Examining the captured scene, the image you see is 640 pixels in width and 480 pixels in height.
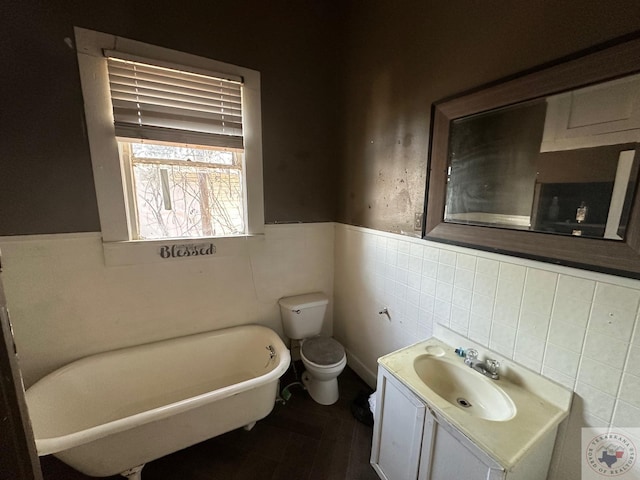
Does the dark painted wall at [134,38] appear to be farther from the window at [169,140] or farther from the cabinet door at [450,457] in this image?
the cabinet door at [450,457]

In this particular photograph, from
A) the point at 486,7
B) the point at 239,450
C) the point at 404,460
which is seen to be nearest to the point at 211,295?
the point at 239,450

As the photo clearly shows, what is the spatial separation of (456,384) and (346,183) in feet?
5.12

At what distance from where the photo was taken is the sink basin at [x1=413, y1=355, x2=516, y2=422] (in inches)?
44.5

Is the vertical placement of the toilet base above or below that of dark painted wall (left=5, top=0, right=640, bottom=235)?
below

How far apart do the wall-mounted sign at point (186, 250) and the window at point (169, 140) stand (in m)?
0.08

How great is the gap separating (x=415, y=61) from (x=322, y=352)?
1989 millimetres

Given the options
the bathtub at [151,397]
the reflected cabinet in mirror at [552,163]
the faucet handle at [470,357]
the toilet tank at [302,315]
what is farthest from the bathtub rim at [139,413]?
the reflected cabinet in mirror at [552,163]

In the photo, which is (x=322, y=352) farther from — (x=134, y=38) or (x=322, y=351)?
(x=134, y=38)

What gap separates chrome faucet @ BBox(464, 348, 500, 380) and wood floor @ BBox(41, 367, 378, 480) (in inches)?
33.3

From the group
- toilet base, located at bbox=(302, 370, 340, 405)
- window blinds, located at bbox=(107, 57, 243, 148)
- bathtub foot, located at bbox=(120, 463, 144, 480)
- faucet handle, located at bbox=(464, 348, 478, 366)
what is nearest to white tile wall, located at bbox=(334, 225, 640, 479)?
faucet handle, located at bbox=(464, 348, 478, 366)

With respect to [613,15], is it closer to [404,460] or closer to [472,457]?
[472,457]

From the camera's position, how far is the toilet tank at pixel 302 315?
2.11 m

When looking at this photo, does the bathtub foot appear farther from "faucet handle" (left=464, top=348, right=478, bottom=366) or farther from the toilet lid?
"faucet handle" (left=464, top=348, right=478, bottom=366)

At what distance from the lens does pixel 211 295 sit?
198 centimetres
